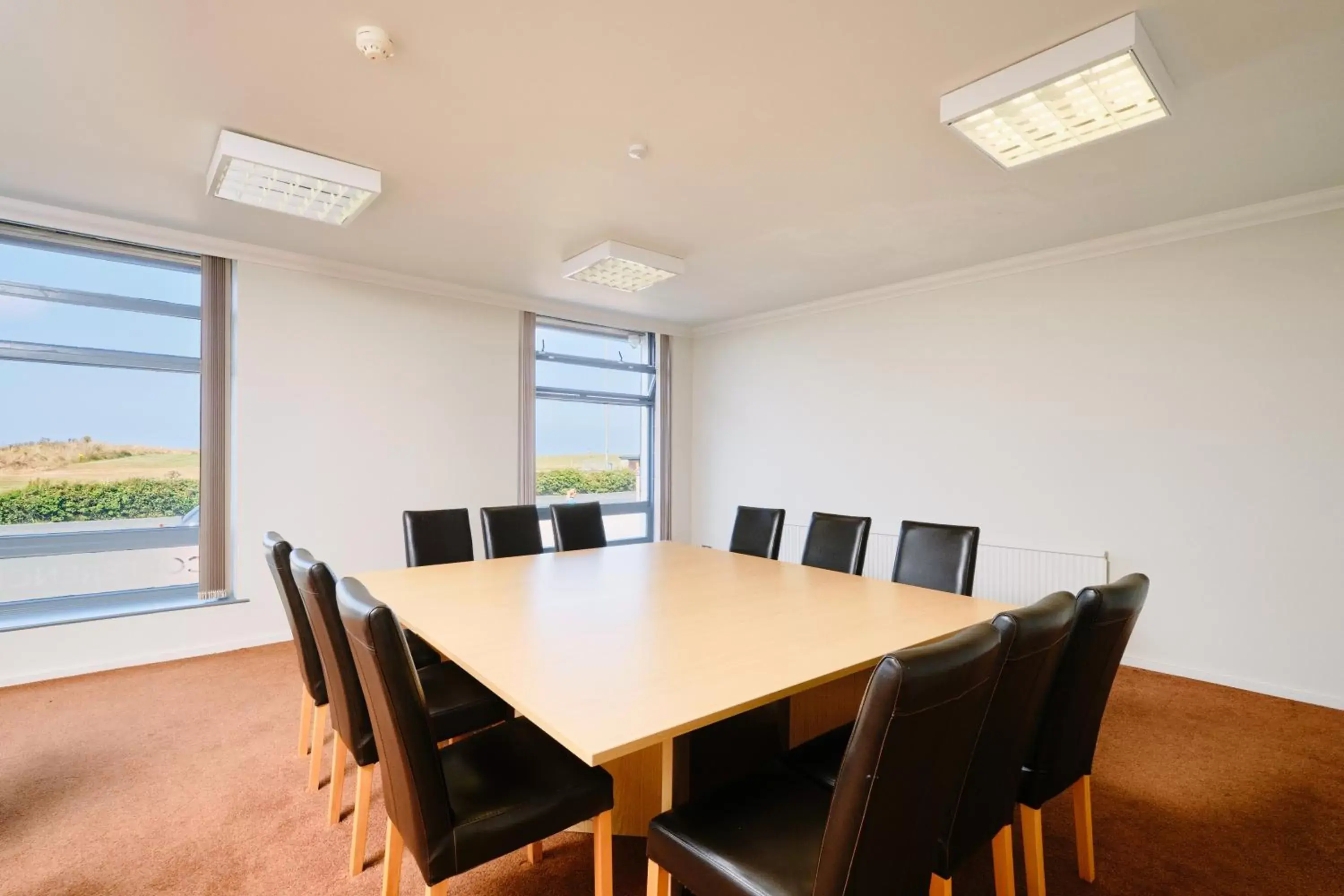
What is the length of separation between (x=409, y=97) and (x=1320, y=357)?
15.9 ft

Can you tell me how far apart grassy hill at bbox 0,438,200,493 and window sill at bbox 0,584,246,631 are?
751 millimetres

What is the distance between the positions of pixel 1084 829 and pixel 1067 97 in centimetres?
260

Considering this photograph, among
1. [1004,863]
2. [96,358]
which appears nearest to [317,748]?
[1004,863]

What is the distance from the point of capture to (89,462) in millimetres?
3965

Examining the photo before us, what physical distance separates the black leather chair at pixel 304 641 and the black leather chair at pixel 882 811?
162 centimetres

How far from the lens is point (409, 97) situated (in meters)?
2.43

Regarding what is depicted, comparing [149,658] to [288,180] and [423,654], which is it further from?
[288,180]

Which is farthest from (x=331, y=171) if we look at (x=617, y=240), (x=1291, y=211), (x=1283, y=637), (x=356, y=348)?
(x=1283, y=637)

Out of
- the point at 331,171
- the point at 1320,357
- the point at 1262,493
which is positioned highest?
the point at 331,171

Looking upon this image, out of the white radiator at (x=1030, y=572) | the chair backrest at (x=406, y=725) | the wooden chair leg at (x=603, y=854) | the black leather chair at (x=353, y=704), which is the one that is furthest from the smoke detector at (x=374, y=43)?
the white radiator at (x=1030, y=572)

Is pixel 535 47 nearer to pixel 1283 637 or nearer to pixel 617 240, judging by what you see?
pixel 617 240

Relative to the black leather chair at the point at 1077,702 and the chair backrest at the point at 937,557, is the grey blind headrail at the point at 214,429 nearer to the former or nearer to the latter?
the chair backrest at the point at 937,557

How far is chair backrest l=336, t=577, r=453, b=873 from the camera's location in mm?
1338

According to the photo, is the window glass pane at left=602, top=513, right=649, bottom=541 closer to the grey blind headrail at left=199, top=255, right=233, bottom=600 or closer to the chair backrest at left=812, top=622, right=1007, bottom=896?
the grey blind headrail at left=199, top=255, right=233, bottom=600
